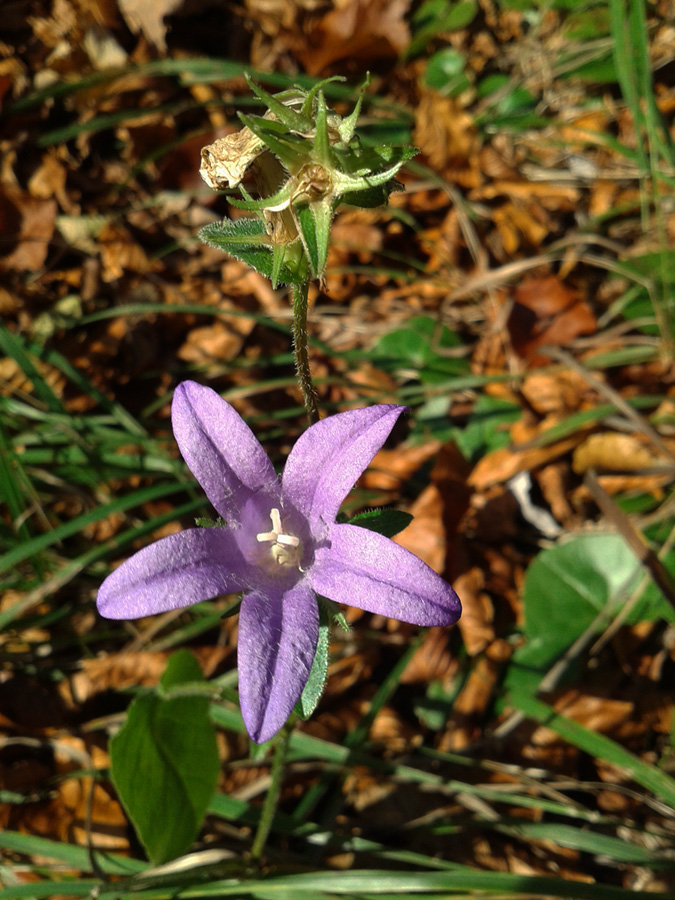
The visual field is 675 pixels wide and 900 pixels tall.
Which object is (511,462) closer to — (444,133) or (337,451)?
(337,451)

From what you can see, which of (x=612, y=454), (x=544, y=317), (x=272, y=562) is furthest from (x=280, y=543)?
(x=544, y=317)

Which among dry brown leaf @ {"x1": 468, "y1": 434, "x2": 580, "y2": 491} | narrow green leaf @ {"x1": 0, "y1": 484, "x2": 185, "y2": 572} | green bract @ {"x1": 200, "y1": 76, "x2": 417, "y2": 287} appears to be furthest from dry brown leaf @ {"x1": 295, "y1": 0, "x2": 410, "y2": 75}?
green bract @ {"x1": 200, "y1": 76, "x2": 417, "y2": 287}

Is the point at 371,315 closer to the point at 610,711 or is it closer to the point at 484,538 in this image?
the point at 484,538

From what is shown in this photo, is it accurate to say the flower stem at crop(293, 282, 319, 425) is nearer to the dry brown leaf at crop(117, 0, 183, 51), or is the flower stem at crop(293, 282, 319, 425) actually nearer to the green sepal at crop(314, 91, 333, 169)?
the green sepal at crop(314, 91, 333, 169)

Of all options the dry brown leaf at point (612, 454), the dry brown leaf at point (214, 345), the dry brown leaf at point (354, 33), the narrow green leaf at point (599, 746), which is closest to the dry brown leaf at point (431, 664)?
the narrow green leaf at point (599, 746)

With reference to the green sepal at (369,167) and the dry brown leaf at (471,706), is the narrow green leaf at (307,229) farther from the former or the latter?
the dry brown leaf at (471,706)
